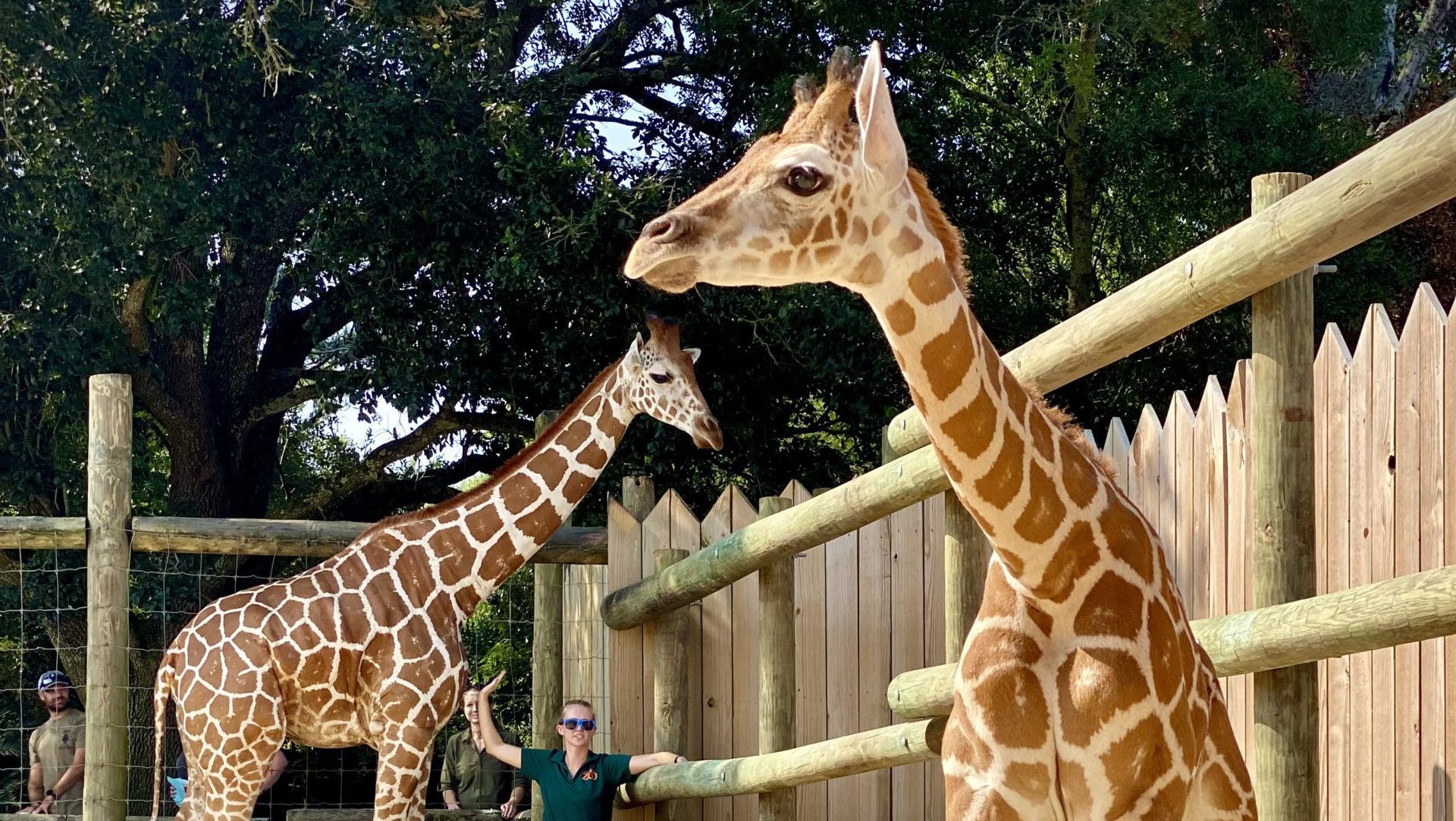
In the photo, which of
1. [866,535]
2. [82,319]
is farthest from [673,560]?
[82,319]

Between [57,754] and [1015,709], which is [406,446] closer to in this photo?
[57,754]

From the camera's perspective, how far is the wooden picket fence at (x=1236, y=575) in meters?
3.54

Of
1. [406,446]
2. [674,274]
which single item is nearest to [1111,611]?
[674,274]

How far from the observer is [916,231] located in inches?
112

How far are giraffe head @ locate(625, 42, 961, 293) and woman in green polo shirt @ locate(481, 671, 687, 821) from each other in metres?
3.98

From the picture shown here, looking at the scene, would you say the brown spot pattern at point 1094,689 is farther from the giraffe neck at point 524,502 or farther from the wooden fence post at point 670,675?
the giraffe neck at point 524,502

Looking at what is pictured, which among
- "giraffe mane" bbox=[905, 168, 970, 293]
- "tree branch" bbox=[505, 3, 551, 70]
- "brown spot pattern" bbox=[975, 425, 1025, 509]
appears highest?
"tree branch" bbox=[505, 3, 551, 70]

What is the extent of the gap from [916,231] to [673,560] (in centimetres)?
404

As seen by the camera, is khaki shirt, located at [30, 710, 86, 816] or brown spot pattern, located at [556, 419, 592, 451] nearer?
brown spot pattern, located at [556, 419, 592, 451]

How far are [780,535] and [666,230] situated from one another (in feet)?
9.12

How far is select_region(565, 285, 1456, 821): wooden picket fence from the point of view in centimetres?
354

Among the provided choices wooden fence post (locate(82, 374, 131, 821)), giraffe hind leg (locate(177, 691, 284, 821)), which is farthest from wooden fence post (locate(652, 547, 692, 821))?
wooden fence post (locate(82, 374, 131, 821))

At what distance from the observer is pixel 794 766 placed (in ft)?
17.1

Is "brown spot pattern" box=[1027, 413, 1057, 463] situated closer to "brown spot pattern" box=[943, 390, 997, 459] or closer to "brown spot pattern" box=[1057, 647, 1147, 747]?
"brown spot pattern" box=[943, 390, 997, 459]
